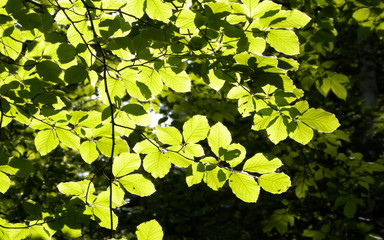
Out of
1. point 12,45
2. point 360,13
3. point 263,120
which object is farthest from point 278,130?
point 360,13

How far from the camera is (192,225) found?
15.0 feet

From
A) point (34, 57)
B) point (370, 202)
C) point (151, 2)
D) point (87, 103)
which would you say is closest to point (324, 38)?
point (151, 2)

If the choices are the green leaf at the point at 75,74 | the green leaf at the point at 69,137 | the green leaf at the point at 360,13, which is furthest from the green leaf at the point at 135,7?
the green leaf at the point at 360,13

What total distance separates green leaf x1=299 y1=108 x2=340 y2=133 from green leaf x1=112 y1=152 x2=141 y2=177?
68 centimetres

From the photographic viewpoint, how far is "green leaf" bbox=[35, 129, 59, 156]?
58.8 inches

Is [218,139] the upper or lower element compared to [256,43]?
lower

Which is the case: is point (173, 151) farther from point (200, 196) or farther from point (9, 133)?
point (200, 196)

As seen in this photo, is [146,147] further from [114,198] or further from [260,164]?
[260,164]

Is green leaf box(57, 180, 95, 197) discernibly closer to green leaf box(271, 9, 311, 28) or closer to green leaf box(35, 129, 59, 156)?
green leaf box(35, 129, 59, 156)

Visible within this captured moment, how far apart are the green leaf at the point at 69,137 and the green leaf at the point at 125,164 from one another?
1.07 feet

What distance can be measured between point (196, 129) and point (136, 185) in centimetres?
33

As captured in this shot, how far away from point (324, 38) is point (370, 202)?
366 centimetres

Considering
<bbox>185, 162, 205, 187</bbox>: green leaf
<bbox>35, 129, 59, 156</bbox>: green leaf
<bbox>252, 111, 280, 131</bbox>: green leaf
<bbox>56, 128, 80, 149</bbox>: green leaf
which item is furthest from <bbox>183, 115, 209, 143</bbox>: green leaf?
<bbox>35, 129, 59, 156</bbox>: green leaf

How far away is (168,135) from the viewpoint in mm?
1247
